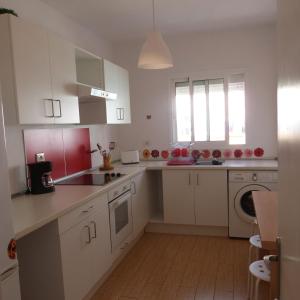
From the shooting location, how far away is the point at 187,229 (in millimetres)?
3947

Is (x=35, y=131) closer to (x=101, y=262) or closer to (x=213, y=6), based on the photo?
(x=101, y=262)

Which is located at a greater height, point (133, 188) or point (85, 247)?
point (133, 188)

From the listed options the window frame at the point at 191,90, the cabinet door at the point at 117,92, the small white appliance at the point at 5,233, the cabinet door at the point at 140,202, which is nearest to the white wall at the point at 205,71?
the window frame at the point at 191,90

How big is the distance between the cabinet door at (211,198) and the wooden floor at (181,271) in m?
0.25

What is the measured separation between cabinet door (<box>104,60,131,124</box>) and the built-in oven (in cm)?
84

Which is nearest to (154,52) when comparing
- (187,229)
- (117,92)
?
(117,92)

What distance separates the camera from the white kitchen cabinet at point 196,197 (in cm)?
370

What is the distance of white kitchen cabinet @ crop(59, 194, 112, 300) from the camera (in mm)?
2062

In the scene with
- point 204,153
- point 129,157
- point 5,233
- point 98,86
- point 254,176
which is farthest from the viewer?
point 204,153

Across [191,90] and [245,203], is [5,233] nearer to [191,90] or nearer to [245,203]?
[245,203]

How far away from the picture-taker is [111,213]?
2824 mm

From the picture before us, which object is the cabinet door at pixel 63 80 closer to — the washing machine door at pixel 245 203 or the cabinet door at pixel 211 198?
the cabinet door at pixel 211 198

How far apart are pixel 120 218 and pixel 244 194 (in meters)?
1.53

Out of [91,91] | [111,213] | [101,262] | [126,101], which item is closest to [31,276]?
[101,262]
